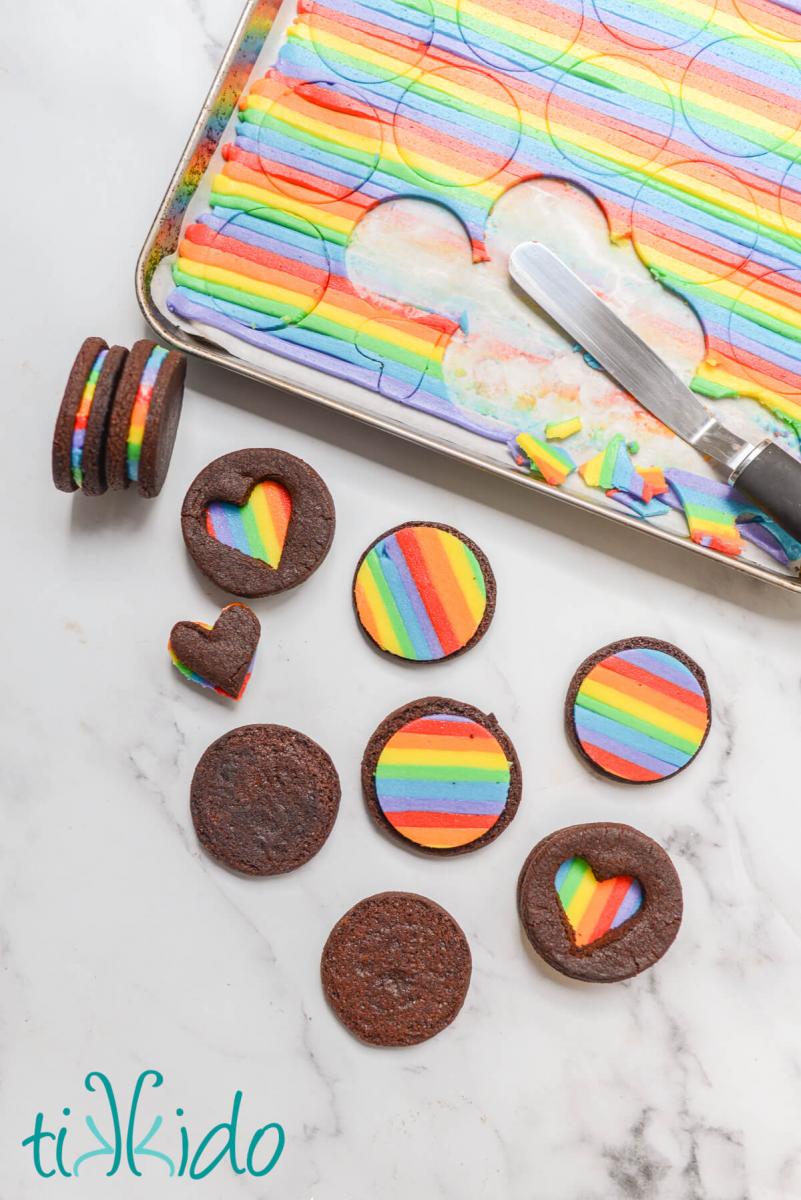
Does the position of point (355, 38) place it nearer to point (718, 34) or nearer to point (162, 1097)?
point (718, 34)

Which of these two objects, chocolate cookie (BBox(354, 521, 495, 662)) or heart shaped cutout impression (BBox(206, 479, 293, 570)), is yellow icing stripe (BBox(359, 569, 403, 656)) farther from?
heart shaped cutout impression (BBox(206, 479, 293, 570))

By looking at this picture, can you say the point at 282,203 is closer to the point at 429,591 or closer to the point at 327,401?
the point at 327,401

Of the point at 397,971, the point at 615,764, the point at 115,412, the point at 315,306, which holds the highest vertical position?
the point at 315,306

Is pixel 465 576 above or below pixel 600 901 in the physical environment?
above

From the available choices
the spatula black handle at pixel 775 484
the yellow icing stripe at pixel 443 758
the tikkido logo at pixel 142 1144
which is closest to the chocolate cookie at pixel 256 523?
the yellow icing stripe at pixel 443 758

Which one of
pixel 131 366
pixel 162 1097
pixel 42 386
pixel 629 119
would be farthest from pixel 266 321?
pixel 162 1097

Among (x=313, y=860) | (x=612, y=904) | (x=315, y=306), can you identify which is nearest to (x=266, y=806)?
(x=313, y=860)

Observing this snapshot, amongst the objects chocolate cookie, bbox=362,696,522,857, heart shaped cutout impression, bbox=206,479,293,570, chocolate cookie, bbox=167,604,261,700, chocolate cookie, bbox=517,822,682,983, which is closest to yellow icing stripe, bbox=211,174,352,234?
heart shaped cutout impression, bbox=206,479,293,570
